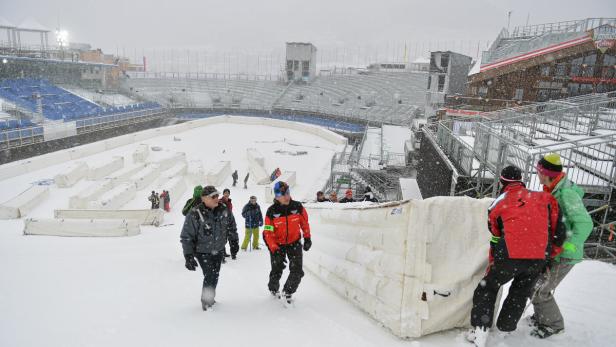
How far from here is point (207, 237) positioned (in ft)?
12.3

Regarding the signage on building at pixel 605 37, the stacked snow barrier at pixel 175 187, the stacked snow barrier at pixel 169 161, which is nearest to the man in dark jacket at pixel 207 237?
the stacked snow barrier at pixel 175 187

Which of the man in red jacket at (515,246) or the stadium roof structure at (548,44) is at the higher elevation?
the stadium roof structure at (548,44)

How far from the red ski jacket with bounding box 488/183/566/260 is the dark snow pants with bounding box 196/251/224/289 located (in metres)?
2.47

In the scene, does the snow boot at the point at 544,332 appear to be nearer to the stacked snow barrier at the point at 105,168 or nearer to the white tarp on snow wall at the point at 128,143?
the stacked snow barrier at the point at 105,168

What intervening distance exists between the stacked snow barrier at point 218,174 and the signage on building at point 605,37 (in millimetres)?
17868

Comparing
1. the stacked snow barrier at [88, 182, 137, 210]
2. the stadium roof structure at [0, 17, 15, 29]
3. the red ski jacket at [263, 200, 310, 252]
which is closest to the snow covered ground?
the red ski jacket at [263, 200, 310, 252]

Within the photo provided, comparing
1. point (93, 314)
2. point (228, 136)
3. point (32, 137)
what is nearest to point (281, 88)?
point (228, 136)

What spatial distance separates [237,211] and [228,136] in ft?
50.7

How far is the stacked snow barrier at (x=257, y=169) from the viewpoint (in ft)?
60.2

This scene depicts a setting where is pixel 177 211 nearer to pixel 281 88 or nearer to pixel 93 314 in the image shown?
pixel 93 314

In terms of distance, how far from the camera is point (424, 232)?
Answer: 3.04 metres

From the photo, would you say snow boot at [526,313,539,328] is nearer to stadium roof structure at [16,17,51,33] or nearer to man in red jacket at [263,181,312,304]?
man in red jacket at [263,181,312,304]

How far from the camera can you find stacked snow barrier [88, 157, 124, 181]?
1736 cm

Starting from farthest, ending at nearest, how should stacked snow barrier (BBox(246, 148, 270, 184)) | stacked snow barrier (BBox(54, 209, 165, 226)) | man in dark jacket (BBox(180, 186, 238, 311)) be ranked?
stacked snow barrier (BBox(246, 148, 270, 184))
stacked snow barrier (BBox(54, 209, 165, 226))
man in dark jacket (BBox(180, 186, 238, 311))
